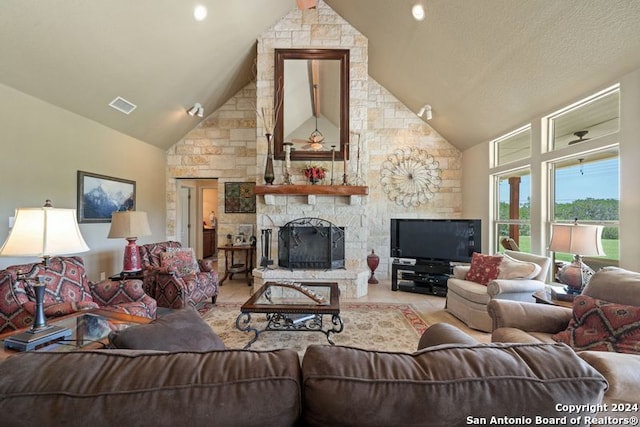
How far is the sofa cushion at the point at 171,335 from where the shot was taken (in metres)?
1.06

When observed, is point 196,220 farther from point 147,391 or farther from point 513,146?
point 147,391

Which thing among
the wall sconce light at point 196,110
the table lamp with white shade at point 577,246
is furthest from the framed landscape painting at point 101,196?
the table lamp with white shade at point 577,246

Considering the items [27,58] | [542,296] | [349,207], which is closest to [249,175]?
[349,207]

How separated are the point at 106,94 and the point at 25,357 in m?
3.90

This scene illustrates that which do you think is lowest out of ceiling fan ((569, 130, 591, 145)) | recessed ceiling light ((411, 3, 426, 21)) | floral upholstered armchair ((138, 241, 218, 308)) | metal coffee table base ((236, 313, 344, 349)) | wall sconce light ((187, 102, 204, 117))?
metal coffee table base ((236, 313, 344, 349))

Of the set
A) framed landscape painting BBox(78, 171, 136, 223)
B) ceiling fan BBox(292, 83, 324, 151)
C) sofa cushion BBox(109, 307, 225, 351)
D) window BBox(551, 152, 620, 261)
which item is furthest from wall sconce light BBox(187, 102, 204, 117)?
window BBox(551, 152, 620, 261)

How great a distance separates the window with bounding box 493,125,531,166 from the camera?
4.09 metres

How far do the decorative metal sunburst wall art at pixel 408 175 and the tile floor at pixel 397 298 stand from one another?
5.24ft

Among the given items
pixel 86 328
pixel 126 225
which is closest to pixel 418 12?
pixel 126 225

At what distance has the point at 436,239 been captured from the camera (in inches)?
184

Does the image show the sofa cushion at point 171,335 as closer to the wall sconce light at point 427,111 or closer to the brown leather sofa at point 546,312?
the brown leather sofa at point 546,312

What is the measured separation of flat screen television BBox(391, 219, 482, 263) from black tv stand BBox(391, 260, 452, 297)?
0.35 ft

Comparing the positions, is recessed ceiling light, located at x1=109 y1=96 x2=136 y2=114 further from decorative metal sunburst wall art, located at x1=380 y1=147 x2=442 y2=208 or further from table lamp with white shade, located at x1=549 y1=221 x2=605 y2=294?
table lamp with white shade, located at x1=549 y1=221 x2=605 y2=294

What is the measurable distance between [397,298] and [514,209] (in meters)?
2.16
